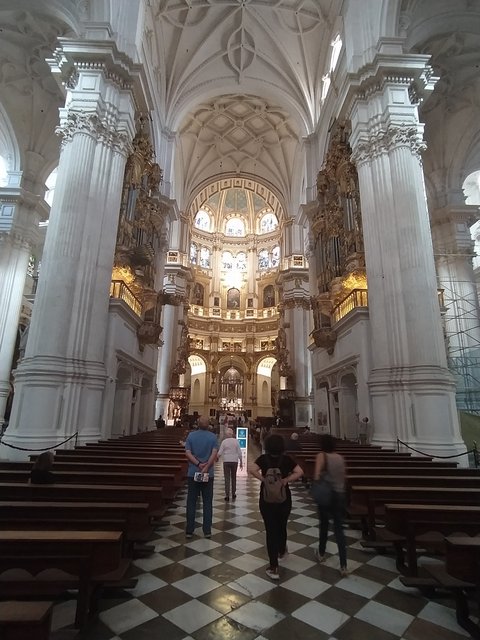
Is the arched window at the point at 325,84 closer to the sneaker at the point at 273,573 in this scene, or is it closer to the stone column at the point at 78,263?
the stone column at the point at 78,263

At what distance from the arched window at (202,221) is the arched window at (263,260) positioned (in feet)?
20.8

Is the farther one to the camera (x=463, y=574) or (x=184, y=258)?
(x=184, y=258)

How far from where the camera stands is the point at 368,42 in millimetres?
12523

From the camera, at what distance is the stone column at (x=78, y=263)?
8.78 meters

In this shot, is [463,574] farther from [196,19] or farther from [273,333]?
[273,333]

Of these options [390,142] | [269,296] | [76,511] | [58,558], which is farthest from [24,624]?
[269,296]

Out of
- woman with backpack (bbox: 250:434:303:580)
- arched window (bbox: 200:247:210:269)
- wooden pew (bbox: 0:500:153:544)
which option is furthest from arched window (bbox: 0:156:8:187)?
arched window (bbox: 200:247:210:269)

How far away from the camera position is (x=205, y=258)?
128 ft

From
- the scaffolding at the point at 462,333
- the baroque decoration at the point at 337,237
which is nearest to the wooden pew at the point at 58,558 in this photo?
the baroque decoration at the point at 337,237

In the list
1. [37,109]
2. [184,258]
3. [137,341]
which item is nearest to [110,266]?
[137,341]

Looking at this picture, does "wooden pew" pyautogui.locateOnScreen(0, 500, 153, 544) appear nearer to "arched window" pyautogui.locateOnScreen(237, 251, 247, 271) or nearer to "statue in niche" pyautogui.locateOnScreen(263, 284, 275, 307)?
"statue in niche" pyautogui.locateOnScreen(263, 284, 275, 307)

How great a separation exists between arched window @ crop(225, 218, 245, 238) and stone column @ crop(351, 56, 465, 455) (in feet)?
93.7

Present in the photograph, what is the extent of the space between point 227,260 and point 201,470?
119ft

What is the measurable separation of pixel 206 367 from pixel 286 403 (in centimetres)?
1378
